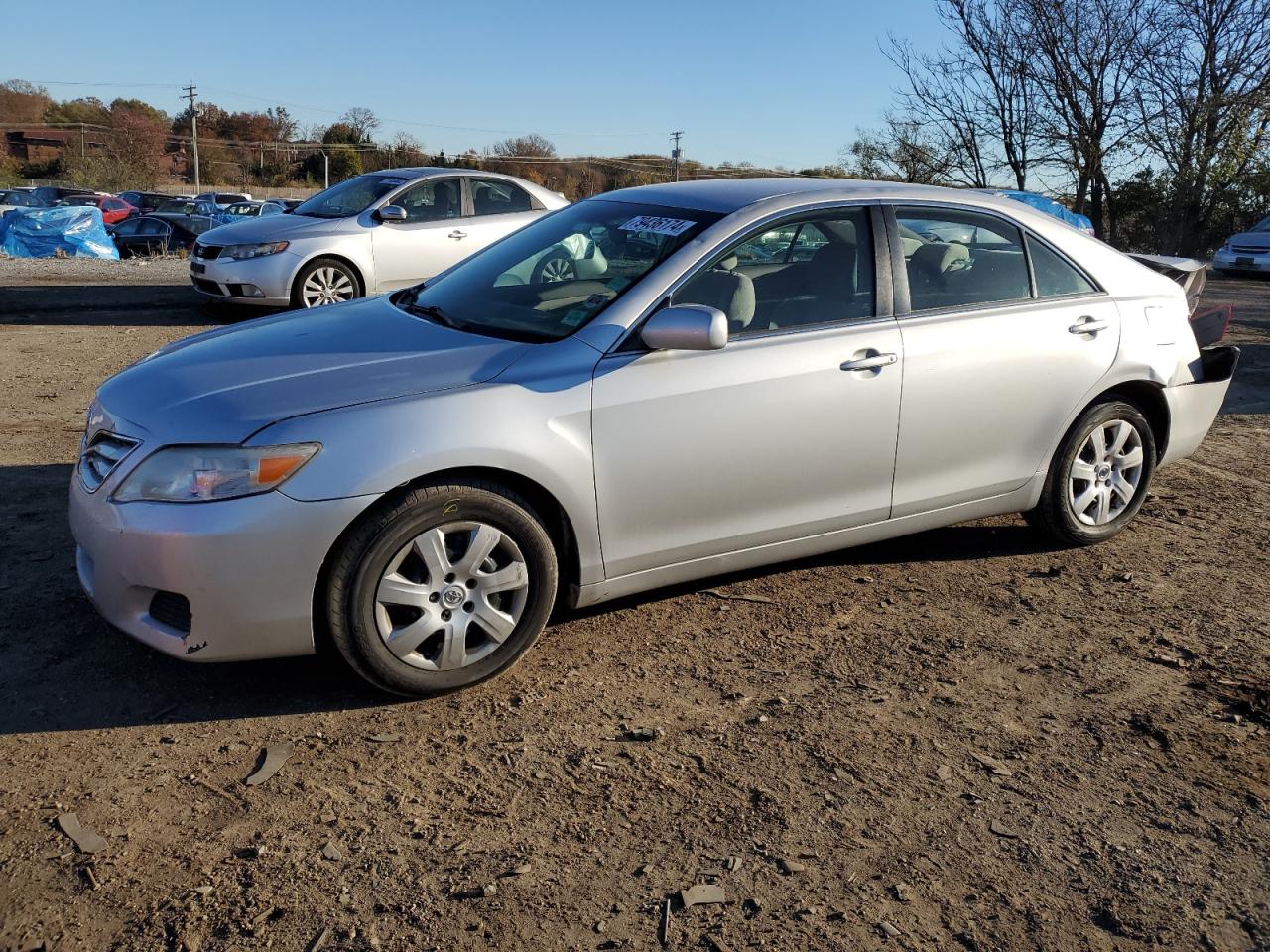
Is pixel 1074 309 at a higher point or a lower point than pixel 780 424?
higher

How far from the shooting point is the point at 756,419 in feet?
13.4

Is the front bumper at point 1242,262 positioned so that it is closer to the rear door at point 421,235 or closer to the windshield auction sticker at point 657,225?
the rear door at point 421,235

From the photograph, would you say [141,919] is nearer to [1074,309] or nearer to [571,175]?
[1074,309]

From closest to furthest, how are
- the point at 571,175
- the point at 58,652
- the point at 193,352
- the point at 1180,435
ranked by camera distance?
the point at 58,652 → the point at 193,352 → the point at 1180,435 → the point at 571,175

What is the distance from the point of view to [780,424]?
13.6 ft

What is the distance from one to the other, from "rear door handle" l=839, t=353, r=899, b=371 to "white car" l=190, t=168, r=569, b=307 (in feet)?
23.4

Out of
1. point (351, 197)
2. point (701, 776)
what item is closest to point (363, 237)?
point (351, 197)

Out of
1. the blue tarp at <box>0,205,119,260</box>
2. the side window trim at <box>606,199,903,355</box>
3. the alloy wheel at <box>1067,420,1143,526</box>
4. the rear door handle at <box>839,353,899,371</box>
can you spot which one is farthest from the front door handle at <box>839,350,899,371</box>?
the blue tarp at <box>0,205,119,260</box>

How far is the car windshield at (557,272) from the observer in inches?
163

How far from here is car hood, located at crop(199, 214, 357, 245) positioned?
10797 millimetres

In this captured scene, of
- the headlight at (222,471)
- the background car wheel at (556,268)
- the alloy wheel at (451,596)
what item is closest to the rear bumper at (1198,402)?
the background car wheel at (556,268)

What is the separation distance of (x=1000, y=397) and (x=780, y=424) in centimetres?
115

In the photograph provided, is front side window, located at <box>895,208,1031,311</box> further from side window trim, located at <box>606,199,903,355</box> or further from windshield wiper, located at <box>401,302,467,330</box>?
windshield wiper, located at <box>401,302,467,330</box>

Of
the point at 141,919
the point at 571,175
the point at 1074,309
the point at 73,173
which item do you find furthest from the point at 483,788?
the point at 73,173
